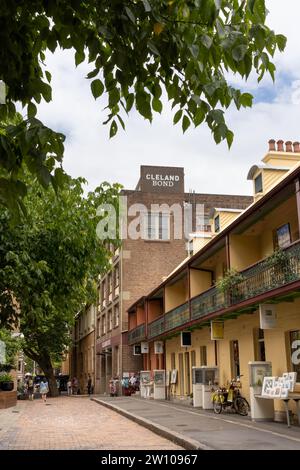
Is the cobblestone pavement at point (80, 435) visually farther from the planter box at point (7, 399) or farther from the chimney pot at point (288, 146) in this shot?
the chimney pot at point (288, 146)

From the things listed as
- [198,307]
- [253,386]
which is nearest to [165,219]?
[198,307]

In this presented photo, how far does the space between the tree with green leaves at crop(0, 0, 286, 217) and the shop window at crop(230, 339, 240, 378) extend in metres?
17.7

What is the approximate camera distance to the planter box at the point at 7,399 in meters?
26.8

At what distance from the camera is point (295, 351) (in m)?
16.1

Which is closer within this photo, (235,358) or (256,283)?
(256,283)

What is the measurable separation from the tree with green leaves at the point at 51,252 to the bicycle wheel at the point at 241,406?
815 cm

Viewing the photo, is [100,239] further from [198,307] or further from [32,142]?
[198,307]

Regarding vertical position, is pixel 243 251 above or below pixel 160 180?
below

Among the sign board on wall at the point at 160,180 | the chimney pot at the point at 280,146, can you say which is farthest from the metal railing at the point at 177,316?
the sign board on wall at the point at 160,180

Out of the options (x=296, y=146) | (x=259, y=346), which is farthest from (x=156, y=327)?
(x=296, y=146)

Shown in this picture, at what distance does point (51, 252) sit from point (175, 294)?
2063 cm

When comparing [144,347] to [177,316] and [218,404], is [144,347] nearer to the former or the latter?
[177,316]

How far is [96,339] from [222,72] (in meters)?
51.6

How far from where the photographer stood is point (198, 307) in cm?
2312
